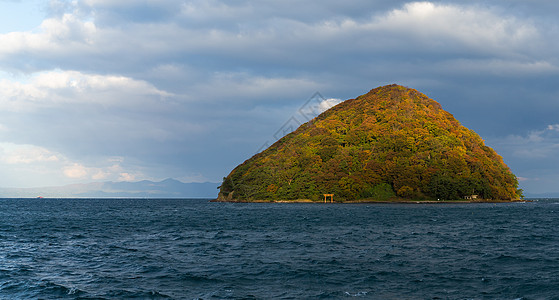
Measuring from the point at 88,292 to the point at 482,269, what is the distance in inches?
1234

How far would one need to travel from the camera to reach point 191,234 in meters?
63.9

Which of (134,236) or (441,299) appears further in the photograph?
(134,236)

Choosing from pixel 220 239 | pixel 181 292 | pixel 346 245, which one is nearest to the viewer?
pixel 181 292

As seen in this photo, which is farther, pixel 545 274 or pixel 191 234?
pixel 191 234

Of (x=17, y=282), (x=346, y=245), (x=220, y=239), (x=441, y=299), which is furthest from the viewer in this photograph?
(x=220, y=239)

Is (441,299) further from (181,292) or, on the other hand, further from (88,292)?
(88,292)

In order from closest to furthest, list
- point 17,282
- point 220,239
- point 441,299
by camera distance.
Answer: point 441,299, point 17,282, point 220,239

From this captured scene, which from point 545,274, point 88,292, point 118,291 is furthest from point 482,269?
point 88,292


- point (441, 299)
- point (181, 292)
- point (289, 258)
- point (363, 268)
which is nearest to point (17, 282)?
point (181, 292)

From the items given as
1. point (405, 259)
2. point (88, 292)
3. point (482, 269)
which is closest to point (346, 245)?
Answer: point (405, 259)

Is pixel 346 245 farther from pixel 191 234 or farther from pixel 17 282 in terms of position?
pixel 17 282

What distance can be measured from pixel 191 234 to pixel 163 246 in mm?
13199

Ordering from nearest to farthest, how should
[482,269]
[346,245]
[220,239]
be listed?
[482,269] < [346,245] < [220,239]

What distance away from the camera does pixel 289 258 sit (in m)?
40.4
